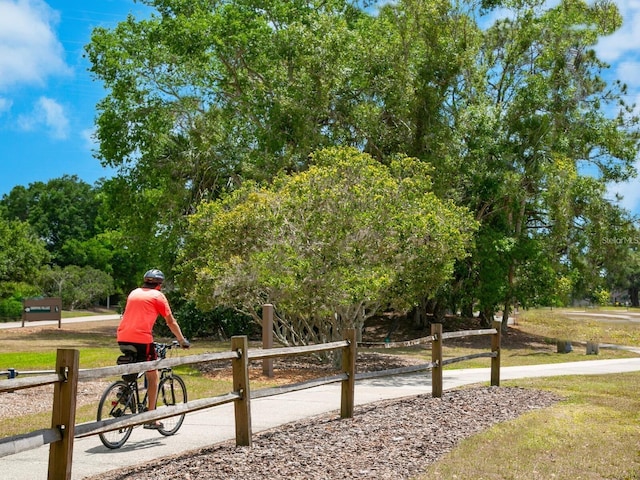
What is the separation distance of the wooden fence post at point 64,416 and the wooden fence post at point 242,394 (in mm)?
2469

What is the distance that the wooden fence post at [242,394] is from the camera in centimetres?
823

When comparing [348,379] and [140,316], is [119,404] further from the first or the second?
[348,379]

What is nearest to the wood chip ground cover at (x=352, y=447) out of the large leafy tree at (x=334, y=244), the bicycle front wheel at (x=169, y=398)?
the bicycle front wheel at (x=169, y=398)

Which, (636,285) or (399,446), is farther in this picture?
(636,285)

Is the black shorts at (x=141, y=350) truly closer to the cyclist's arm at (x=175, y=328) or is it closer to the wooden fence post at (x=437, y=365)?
the cyclist's arm at (x=175, y=328)

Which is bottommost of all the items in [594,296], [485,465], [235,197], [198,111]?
[485,465]

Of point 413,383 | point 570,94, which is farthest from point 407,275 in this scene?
point 570,94

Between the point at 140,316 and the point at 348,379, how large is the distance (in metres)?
3.18

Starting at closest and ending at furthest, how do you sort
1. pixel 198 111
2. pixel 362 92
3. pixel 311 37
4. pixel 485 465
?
pixel 485 465 → pixel 311 37 → pixel 362 92 → pixel 198 111

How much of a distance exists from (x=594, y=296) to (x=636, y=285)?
81.9m

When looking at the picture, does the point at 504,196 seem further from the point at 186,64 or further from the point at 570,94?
the point at 186,64

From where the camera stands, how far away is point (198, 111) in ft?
102

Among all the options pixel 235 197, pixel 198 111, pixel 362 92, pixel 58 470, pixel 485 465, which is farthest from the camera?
pixel 198 111

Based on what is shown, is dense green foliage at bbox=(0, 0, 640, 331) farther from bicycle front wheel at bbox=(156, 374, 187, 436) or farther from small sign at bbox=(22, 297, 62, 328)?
bicycle front wheel at bbox=(156, 374, 187, 436)
